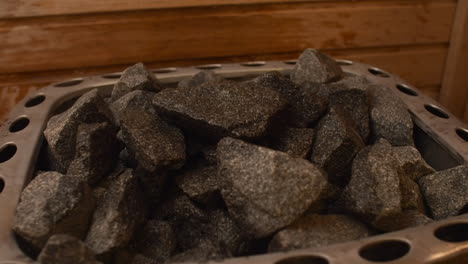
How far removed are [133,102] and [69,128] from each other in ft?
0.40

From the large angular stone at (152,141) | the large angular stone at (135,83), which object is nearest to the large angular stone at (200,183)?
the large angular stone at (152,141)

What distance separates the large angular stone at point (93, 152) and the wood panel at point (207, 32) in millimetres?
511

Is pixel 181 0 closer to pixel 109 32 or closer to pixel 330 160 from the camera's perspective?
pixel 109 32

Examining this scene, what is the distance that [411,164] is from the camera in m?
0.77

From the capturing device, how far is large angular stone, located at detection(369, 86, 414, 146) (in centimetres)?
85

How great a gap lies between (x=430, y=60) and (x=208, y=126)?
40.9 inches

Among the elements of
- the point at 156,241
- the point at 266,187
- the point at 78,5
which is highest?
the point at 78,5

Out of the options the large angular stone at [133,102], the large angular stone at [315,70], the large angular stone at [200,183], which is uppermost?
the large angular stone at [315,70]

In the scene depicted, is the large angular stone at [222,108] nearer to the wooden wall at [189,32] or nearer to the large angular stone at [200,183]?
the large angular stone at [200,183]

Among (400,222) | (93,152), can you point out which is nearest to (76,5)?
→ (93,152)

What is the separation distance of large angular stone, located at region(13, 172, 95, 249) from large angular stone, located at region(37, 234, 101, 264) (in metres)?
0.07

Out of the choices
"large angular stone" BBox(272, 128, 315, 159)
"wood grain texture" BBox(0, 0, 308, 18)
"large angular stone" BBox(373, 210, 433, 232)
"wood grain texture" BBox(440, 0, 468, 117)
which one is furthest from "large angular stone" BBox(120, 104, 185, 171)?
"wood grain texture" BBox(440, 0, 468, 117)

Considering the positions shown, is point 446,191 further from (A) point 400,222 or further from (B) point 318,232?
(B) point 318,232

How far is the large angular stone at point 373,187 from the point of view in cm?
64
